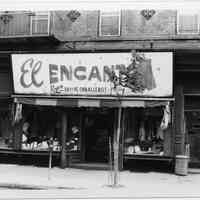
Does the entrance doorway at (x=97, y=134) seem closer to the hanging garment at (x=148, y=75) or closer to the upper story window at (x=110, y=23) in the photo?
the hanging garment at (x=148, y=75)

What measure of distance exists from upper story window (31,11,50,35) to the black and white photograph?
0.04 metres

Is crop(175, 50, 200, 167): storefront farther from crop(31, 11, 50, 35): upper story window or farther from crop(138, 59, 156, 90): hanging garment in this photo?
crop(31, 11, 50, 35): upper story window

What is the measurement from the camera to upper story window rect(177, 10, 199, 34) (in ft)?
48.0

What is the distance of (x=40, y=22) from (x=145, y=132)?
20.1 ft

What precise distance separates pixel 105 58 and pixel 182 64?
275 cm

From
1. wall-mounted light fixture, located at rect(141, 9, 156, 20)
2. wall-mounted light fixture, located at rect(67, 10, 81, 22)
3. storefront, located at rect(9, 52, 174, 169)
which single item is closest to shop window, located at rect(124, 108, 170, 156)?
storefront, located at rect(9, 52, 174, 169)

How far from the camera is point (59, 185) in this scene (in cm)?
1057

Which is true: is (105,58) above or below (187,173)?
above

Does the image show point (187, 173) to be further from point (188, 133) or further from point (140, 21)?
point (140, 21)

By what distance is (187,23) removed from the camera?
48.3 feet

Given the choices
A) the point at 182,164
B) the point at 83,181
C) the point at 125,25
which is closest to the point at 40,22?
the point at 125,25

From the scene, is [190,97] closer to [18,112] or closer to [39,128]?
[39,128]

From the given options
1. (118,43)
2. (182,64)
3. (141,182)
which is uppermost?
(118,43)
